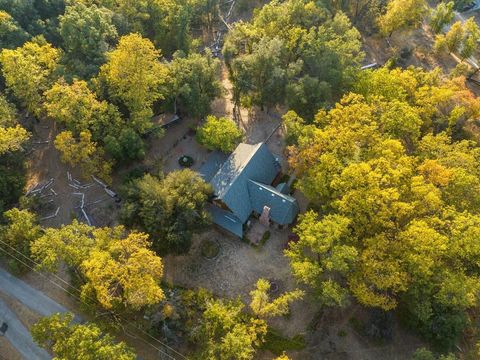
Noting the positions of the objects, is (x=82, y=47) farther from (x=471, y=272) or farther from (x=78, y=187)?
(x=471, y=272)

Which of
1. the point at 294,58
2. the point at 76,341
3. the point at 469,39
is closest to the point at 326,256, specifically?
the point at 76,341

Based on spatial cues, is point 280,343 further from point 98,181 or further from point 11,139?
point 11,139

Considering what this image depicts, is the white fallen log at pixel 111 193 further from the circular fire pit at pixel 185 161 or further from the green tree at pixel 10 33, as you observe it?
the green tree at pixel 10 33

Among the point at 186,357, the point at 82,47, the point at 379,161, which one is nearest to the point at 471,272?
the point at 379,161

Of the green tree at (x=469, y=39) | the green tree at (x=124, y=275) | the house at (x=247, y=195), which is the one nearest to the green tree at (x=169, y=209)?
the house at (x=247, y=195)

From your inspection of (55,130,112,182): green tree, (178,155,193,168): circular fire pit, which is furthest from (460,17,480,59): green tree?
(55,130,112,182): green tree

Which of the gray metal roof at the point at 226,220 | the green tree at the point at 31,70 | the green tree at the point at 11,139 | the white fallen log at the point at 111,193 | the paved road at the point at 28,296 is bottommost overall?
the paved road at the point at 28,296
